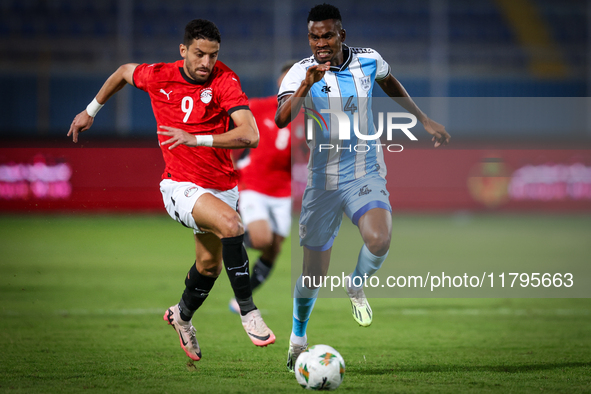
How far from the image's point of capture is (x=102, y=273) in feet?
32.1

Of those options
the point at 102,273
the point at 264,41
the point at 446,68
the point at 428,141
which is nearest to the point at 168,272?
the point at 102,273

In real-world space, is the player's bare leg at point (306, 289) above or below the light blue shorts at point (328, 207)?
below

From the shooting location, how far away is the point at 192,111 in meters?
4.66

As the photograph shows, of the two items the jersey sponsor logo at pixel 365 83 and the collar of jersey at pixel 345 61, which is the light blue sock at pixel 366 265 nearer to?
the jersey sponsor logo at pixel 365 83

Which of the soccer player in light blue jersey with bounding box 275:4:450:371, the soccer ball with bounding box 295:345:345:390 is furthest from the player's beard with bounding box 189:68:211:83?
the soccer ball with bounding box 295:345:345:390

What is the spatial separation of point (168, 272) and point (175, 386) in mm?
5678

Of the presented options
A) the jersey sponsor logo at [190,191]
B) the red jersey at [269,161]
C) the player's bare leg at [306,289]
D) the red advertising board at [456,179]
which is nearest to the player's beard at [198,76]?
the jersey sponsor logo at [190,191]

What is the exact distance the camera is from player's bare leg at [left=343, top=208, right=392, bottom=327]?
4602 millimetres

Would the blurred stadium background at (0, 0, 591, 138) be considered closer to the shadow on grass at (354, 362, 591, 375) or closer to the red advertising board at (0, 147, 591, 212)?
the red advertising board at (0, 147, 591, 212)

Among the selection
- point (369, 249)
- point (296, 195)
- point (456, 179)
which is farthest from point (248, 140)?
point (456, 179)

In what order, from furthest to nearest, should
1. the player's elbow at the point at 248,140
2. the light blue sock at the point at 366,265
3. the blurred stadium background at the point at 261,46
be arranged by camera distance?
the blurred stadium background at the point at 261,46 → the light blue sock at the point at 366,265 → the player's elbow at the point at 248,140

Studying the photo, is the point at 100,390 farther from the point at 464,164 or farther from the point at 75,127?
the point at 464,164

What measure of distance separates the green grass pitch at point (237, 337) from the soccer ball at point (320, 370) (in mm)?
108

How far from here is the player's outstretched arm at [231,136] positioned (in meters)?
4.12
